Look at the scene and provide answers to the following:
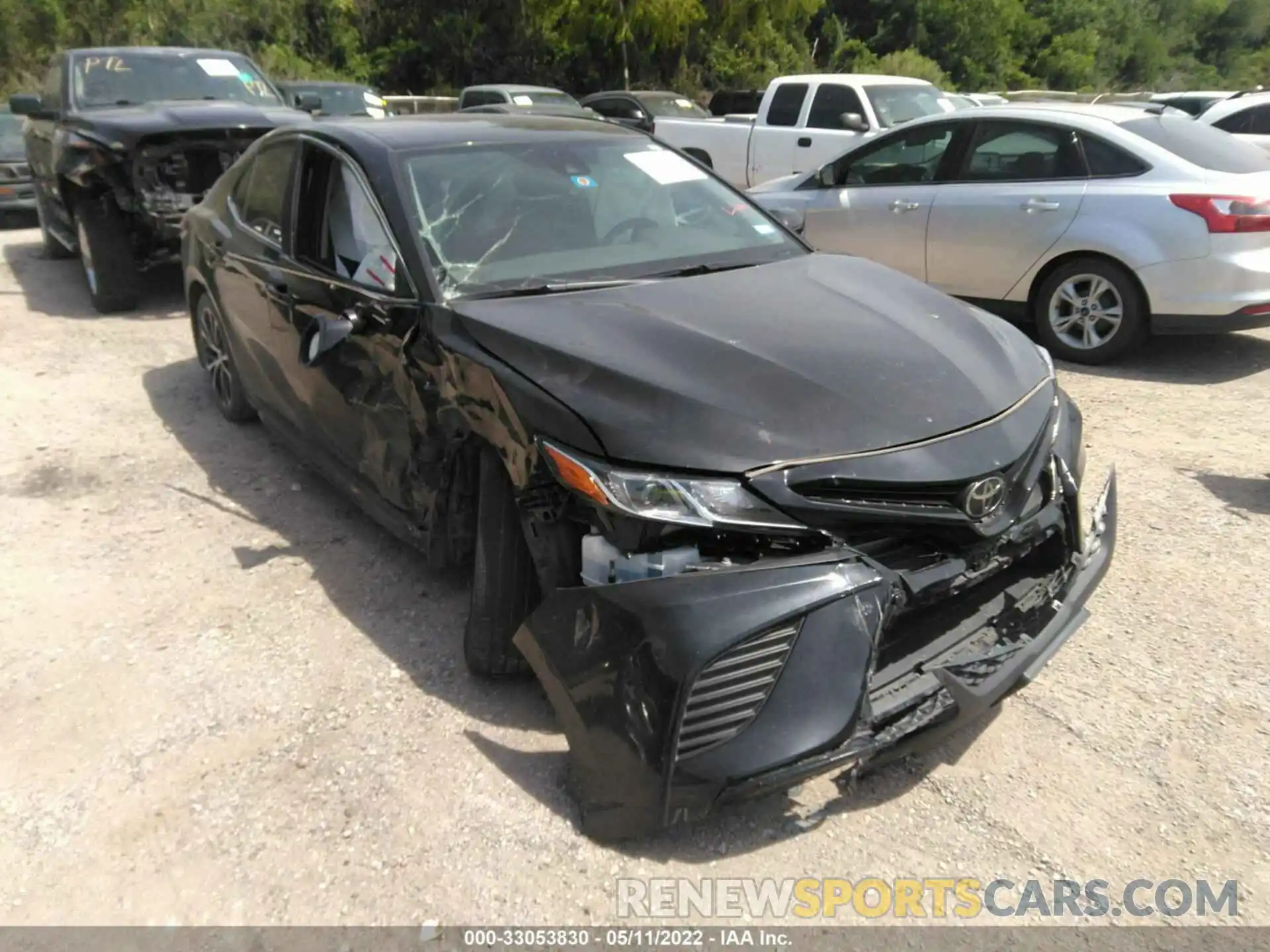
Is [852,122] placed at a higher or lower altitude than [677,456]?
higher

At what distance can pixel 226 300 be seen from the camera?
16.9 ft

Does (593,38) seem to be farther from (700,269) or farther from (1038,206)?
(700,269)

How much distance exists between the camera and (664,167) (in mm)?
4375

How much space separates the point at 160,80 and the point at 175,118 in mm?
1369

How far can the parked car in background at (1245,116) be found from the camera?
37.6ft

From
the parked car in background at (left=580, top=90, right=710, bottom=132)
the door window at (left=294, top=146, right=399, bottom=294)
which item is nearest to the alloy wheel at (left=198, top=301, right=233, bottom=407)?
the door window at (left=294, top=146, right=399, bottom=294)

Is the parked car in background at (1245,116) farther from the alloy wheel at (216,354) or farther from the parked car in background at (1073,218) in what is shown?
the alloy wheel at (216,354)

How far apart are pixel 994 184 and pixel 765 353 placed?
4.73 metres

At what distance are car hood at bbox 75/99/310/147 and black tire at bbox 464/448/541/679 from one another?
549 cm

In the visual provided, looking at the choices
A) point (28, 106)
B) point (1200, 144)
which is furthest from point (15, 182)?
point (1200, 144)

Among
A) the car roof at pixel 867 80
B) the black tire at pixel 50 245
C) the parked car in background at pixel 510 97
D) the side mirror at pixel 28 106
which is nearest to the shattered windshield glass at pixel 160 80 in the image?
the side mirror at pixel 28 106

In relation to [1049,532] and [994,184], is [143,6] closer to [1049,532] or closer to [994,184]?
[994,184]

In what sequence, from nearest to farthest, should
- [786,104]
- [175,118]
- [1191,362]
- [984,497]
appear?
[984,497] → [1191,362] → [175,118] → [786,104]

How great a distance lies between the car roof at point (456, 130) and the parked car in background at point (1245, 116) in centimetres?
957
